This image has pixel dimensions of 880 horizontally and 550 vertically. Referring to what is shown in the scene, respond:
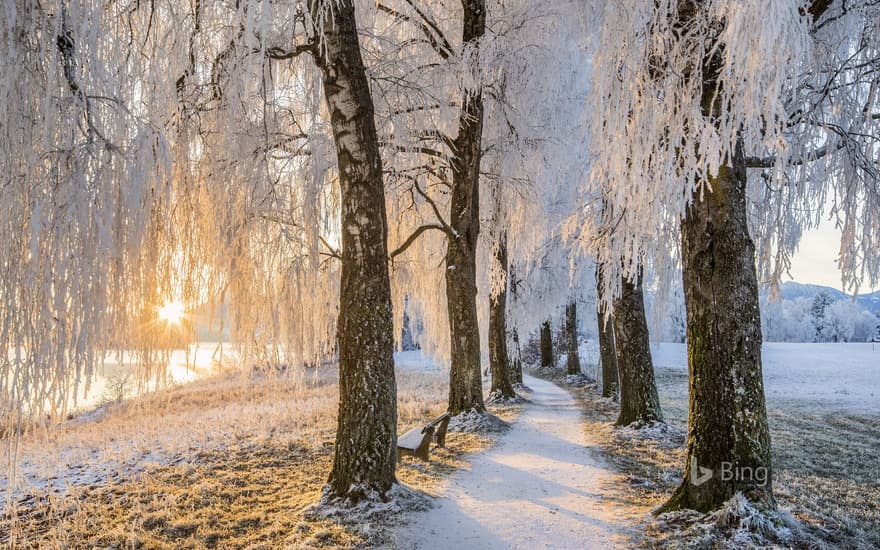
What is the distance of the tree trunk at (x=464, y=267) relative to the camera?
29.2 ft

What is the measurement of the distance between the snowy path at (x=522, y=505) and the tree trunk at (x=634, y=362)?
126cm

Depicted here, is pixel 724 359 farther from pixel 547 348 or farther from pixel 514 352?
pixel 547 348

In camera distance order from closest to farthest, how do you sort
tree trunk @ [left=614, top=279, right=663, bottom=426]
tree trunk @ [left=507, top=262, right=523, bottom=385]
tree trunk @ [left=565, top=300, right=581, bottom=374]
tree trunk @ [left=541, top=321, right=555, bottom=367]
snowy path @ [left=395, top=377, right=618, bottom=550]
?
snowy path @ [left=395, top=377, right=618, bottom=550], tree trunk @ [left=614, top=279, right=663, bottom=426], tree trunk @ [left=507, top=262, right=523, bottom=385], tree trunk @ [left=565, top=300, right=581, bottom=374], tree trunk @ [left=541, top=321, right=555, bottom=367]

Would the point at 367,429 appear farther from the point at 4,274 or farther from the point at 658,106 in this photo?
the point at 658,106

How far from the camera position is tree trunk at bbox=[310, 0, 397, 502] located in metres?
4.66

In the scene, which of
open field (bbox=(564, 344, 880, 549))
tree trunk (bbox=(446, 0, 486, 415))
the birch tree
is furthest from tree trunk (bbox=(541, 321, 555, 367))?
the birch tree

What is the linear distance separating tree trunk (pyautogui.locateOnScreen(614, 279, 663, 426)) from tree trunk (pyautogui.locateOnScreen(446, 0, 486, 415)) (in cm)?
247

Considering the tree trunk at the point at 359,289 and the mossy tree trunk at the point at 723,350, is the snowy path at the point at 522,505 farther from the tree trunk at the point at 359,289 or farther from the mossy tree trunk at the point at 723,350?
the mossy tree trunk at the point at 723,350

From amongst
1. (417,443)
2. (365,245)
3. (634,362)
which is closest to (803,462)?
(634,362)

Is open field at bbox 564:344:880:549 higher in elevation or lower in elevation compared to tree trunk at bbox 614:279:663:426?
lower

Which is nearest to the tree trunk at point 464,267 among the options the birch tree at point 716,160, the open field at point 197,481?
the open field at point 197,481

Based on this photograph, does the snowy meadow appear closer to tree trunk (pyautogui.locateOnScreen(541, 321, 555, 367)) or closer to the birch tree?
the birch tree

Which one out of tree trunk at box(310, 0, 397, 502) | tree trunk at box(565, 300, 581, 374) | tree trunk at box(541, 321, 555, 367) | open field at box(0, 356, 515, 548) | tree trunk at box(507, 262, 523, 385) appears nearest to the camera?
open field at box(0, 356, 515, 548)

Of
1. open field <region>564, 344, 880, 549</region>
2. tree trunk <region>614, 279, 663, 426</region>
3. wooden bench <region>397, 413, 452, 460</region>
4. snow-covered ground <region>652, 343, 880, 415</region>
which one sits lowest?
snow-covered ground <region>652, 343, 880, 415</region>
